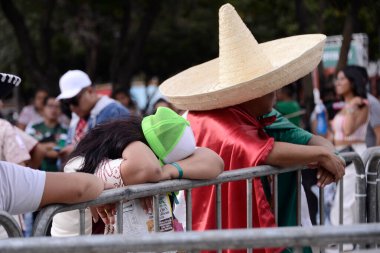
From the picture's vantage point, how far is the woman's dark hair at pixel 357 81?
7754 millimetres

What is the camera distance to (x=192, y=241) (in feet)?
6.89

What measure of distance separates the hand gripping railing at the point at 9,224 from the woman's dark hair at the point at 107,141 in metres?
0.64

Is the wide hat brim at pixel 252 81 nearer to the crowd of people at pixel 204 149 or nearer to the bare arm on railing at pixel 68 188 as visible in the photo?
the crowd of people at pixel 204 149

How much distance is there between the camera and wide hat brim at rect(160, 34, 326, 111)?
13.4ft

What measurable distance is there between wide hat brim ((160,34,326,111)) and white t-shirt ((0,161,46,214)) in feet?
4.67

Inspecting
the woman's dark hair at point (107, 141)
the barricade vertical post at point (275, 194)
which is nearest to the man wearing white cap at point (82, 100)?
the barricade vertical post at point (275, 194)

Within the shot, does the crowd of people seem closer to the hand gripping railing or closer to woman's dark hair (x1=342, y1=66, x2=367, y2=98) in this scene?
the hand gripping railing

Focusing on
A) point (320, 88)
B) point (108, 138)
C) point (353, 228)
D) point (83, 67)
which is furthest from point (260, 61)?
point (83, 67)

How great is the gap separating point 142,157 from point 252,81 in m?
0.98

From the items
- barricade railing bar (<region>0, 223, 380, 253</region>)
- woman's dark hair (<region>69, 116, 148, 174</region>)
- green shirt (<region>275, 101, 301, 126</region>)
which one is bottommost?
barricade railing bar (<region>0, 223, 380, 253</region>)

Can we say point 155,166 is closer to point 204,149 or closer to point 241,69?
point 204,149

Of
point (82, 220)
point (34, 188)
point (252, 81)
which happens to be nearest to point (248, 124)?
point (252, 81)

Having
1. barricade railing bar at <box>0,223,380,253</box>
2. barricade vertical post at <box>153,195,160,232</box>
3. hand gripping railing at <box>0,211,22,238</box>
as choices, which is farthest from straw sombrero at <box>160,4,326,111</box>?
barricade railing bar at <box>0,223,380,253</box>

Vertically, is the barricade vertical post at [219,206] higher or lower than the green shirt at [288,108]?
lower
